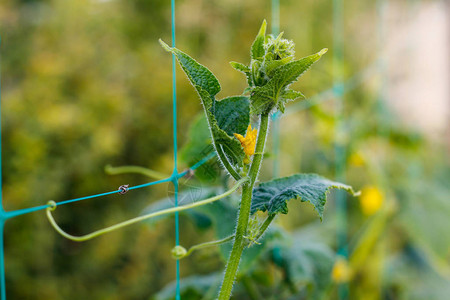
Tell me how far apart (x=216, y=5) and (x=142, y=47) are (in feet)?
0.94

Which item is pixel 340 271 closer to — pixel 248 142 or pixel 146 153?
pixel 248 142

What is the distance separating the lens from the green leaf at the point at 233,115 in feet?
1.42

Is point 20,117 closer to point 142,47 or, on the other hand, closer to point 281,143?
point 142,47

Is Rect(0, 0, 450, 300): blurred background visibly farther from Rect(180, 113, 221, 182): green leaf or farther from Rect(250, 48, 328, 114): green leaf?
Rect(250, 48, 328, 114): green leaf

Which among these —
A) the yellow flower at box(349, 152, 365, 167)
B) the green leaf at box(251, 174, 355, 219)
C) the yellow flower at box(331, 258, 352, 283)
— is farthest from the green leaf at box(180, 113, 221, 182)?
the yellow flower at box(349, 152, 365, 167)

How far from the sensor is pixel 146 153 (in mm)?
1435

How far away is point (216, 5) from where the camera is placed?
1.71 m

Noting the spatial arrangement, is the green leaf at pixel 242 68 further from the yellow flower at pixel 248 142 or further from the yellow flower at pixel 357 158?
the yellow flower at pixel 357 158

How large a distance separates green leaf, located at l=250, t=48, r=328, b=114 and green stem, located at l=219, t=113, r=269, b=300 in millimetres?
12

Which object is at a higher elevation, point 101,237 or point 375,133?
point 375,133

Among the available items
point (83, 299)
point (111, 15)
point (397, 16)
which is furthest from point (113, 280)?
point (397, 16)

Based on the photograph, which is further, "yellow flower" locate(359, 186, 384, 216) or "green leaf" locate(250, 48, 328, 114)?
"yellow flower" locate(359, 186, 384, 216)

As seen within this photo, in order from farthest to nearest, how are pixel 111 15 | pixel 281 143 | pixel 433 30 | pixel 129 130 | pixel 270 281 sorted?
1. pixel 433 30
2. pixel 281 143
3. pixel 111 15
4. pixel 129 130
5. pixel 270 281

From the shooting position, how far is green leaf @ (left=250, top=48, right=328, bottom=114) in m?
0.38
